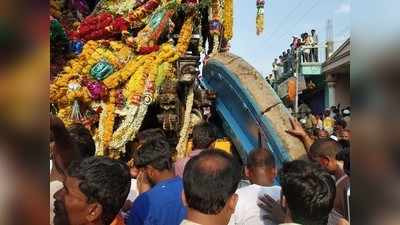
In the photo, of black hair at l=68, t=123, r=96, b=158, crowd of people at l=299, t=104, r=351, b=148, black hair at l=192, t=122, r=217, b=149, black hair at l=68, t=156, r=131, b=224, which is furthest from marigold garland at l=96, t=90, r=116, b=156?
black hair at l=68, t=156, r=131, b=224

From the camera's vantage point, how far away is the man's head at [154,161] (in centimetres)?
278

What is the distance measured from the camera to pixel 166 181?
8.53ft

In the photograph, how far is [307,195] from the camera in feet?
6.36

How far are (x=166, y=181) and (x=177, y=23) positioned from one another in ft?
16.6

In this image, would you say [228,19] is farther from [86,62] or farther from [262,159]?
[262,159]

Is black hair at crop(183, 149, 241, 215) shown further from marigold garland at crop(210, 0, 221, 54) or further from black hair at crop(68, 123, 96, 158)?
marigold garland at crop(210, 0, 221, 54)

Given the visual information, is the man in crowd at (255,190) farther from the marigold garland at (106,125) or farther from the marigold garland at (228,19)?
the marigold garland at (228,19)

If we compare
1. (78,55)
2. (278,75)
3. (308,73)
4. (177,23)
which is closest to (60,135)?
(78,55)

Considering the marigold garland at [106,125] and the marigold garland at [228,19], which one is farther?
the marigold garland at [228,19]

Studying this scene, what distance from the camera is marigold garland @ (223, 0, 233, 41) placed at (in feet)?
26.1

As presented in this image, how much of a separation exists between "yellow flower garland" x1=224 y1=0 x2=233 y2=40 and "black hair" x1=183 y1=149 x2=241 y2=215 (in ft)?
20.4

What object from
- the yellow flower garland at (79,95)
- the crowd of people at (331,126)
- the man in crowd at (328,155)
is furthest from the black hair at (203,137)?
the yellow flower garland at (79,95)

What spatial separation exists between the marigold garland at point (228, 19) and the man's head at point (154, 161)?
545cm
